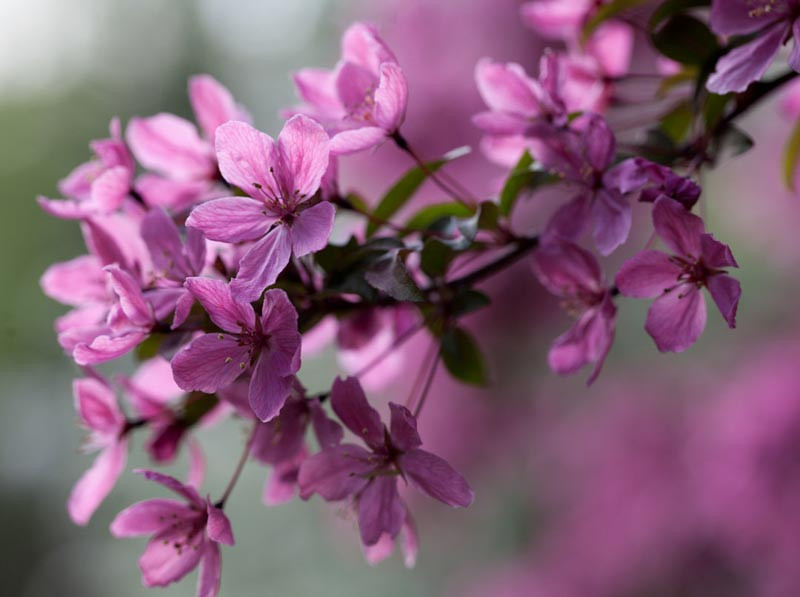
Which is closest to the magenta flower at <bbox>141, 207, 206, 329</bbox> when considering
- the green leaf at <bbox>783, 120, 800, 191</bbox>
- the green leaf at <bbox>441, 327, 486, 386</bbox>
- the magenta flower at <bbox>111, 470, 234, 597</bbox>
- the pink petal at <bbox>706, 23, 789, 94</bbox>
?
the magenta flower at <bbox>111, 470, 234, 597</bbox>

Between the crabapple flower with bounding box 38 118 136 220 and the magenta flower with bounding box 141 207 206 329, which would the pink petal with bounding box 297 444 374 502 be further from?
the crabapple flower with bounding box 38 118 136 220

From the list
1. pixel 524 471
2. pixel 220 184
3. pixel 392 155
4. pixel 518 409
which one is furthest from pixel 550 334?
pixel 220 184

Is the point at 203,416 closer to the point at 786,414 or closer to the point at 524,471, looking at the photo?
the point at 786,414

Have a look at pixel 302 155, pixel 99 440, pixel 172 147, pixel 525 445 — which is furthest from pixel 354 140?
pixel 525 445

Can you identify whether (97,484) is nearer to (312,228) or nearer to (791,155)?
(312,228)

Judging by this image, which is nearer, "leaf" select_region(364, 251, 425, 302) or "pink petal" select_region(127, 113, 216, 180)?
"leaf" select_region(364, 251, 425, 302)

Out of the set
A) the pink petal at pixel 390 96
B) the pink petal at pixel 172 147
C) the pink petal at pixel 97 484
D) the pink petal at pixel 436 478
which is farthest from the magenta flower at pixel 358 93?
the pink petal at pixel 97 484
